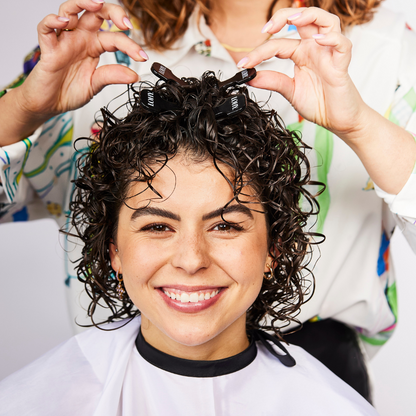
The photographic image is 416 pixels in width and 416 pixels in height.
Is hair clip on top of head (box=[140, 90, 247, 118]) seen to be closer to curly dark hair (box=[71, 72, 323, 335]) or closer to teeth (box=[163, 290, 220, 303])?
curly dark hair (box=[71, 72, 323, 335])

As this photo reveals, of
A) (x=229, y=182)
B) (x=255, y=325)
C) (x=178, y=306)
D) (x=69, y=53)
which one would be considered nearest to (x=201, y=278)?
(x=178, y=306)

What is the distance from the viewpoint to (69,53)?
1.42 metres

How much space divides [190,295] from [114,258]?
1.08 ft

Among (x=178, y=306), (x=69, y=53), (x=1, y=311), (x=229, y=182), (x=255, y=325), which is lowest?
(x=1, y=311)

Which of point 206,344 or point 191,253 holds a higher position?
point 191,253

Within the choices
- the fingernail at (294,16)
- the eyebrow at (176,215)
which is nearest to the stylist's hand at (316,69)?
the fingernail at (294,16)

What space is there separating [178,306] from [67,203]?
758 mm

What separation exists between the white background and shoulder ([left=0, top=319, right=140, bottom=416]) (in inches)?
46.9

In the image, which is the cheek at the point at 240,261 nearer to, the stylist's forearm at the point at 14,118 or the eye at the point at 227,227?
the eye at the point at 227,227

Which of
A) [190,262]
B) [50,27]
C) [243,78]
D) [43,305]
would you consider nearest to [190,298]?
[190,262]

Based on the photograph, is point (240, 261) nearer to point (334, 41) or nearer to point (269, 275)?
point (269, 275)

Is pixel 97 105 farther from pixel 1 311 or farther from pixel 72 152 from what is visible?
pixel 1 311

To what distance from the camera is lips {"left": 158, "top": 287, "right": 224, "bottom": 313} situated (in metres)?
1.33

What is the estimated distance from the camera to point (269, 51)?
136 centimetres
